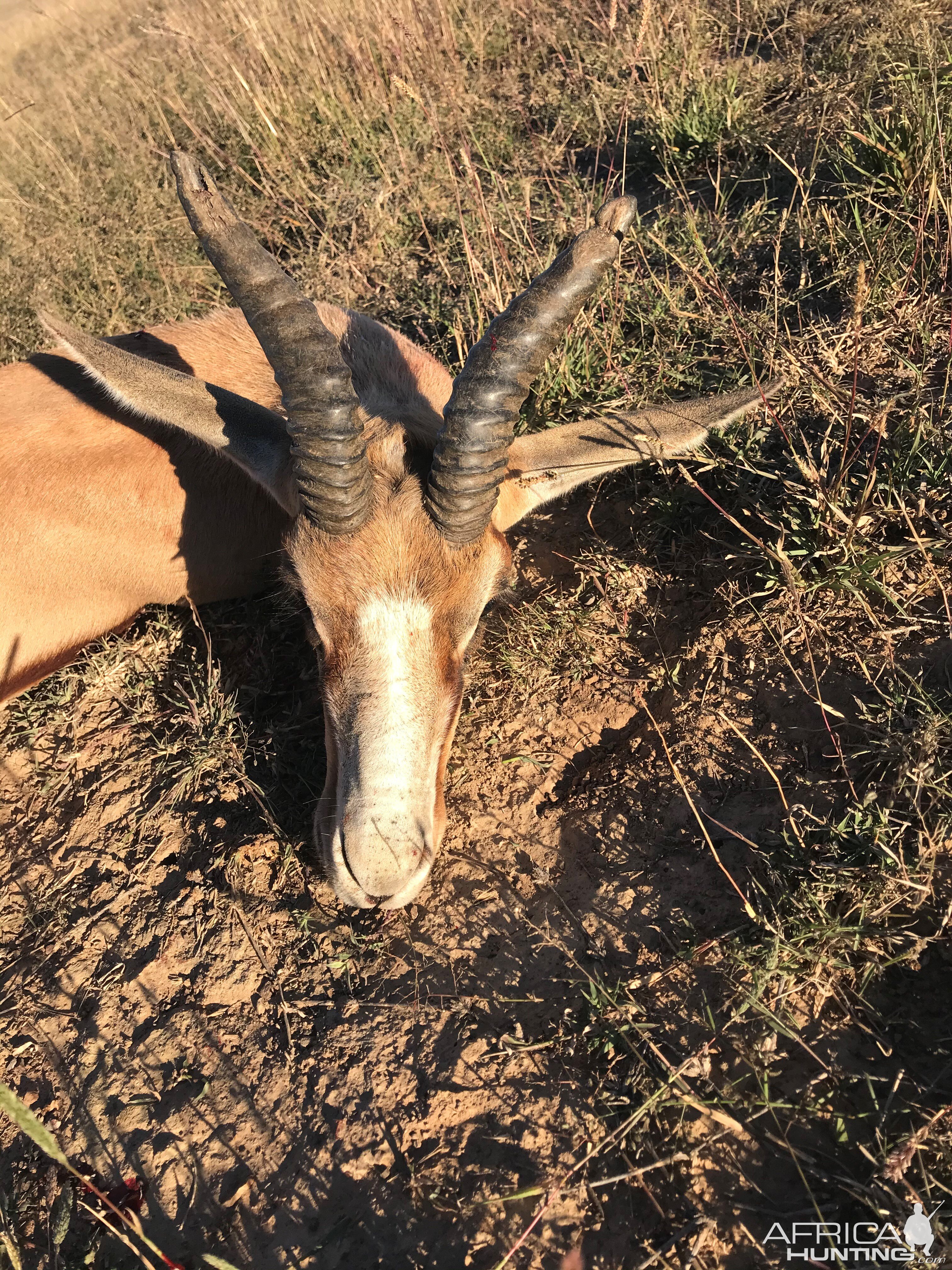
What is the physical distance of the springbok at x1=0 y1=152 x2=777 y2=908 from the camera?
3.22 metres

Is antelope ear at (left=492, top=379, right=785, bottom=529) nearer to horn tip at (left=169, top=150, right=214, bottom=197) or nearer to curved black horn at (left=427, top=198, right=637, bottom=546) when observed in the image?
curved black horn at (left=427, top=198, right=637, bottom=546)

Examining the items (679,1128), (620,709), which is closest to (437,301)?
(620,709)

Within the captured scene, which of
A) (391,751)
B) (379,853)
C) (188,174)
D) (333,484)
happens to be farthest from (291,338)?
(379,853)

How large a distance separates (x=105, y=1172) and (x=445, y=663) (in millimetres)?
2220

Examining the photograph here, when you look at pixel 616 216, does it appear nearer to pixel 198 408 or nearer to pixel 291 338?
pixel 291 338

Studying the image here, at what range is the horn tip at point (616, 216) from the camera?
3.18 m

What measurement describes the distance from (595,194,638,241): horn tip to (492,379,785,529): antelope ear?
0.86 meters

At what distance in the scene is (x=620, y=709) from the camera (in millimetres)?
4246

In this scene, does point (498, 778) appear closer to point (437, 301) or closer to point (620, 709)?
point (620, 709)

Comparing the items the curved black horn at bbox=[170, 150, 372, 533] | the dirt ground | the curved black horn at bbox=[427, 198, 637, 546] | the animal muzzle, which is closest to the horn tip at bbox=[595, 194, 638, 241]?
the curved black horn at bbox=[427, 198, 637, 546]

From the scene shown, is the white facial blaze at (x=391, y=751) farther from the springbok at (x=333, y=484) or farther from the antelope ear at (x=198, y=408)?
the antelope ear at (x=198, y=408)

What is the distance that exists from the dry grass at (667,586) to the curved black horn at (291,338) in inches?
63.8

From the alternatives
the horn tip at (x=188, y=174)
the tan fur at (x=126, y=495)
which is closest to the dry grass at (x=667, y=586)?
the tan fur at (x=126, y=495)

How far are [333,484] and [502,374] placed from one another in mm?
771
